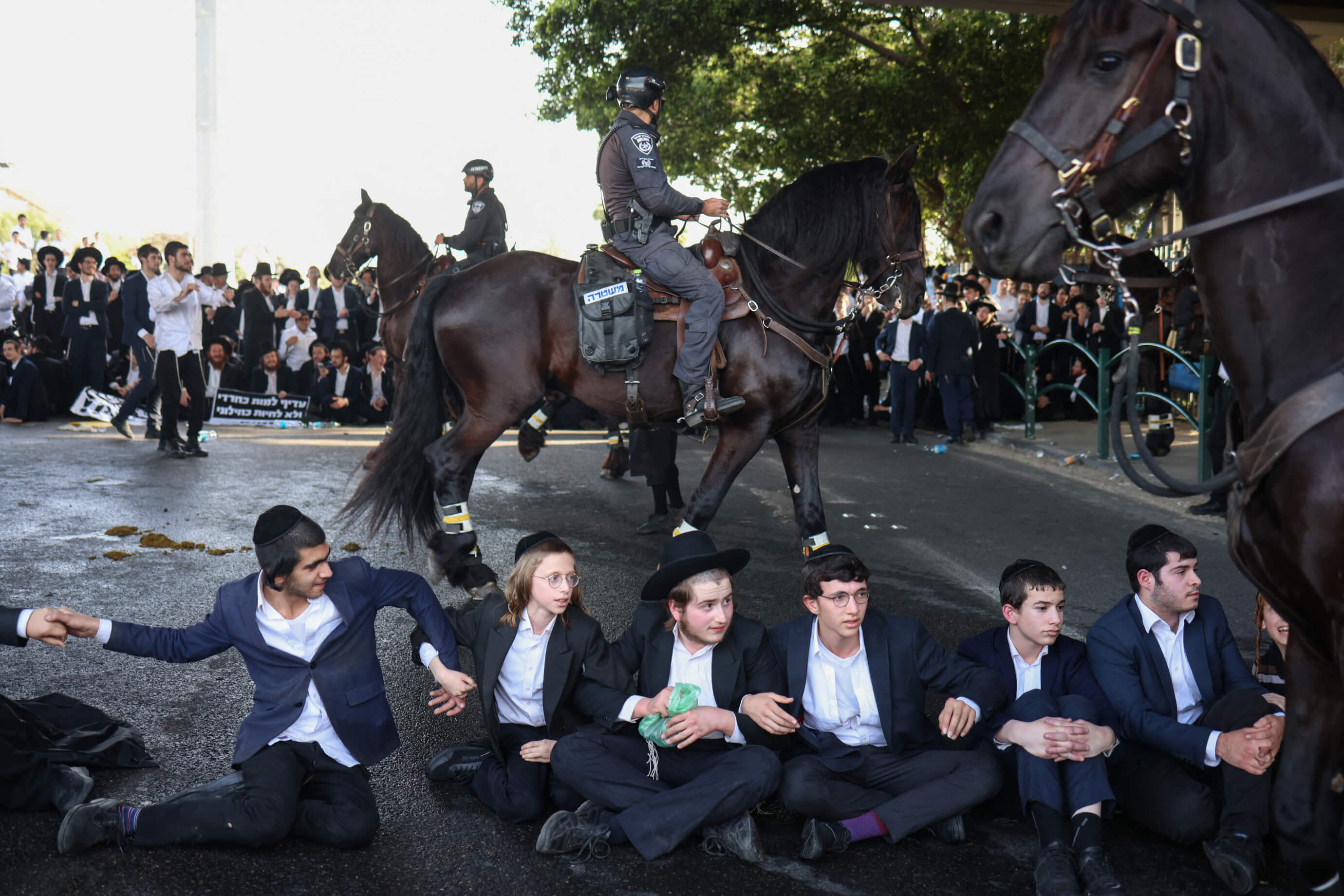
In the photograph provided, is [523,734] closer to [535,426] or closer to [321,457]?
[535,426]

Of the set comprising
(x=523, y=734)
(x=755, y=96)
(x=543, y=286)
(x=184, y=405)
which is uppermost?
(x=755, y=96)

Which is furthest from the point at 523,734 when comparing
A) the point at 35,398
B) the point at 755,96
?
the point at 755,96

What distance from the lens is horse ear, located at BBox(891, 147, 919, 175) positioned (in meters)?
6.54

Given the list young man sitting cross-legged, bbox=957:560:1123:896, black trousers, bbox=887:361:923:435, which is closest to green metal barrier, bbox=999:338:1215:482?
black trousers, bbox=887:361:923:435

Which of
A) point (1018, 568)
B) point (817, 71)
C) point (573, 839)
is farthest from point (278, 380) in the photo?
point (1018, 568)

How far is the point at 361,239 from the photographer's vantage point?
458 inches

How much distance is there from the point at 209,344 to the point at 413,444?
38.2ft

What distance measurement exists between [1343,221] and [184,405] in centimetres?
1399

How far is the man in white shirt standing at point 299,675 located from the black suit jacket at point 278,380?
1365cm

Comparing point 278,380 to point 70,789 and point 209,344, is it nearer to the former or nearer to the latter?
point 209,344

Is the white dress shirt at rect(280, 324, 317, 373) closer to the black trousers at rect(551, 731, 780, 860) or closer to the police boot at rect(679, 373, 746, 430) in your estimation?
the police boot at rect(679, 373, 746, 430)

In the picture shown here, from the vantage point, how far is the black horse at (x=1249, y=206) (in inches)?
104

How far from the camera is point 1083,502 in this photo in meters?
10.4

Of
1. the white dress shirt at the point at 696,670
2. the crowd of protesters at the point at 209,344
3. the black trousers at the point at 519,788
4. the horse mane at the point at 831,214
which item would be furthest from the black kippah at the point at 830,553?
the crowd of protesters at the point at 209,344
